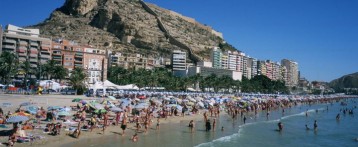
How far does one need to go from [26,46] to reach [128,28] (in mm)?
56166

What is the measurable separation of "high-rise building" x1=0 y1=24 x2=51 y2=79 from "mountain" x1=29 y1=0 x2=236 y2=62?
35.4m

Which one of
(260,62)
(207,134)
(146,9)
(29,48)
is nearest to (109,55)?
(29,48)

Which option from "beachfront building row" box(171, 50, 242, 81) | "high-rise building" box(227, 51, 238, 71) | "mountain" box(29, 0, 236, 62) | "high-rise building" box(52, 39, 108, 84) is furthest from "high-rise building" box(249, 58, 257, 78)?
"high-rise building" box(52, 39, 108, 84)

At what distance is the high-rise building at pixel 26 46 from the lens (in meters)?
80.5

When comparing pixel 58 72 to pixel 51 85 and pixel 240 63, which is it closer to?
pixel 51 85

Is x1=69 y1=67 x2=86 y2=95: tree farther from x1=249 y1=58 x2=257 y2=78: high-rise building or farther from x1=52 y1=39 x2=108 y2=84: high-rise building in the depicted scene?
x1=249 y1=58 x2=257 y2=78: high-rise building

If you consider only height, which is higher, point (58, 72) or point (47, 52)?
point (47, 52)

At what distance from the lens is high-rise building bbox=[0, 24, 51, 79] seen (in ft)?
264

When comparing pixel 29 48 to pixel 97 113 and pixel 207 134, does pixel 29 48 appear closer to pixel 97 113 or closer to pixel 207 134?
pixel 97 113

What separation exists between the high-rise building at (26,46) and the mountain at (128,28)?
A: 35357 millimetres

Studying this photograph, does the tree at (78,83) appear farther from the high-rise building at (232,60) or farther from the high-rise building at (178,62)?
the high-rise building at (232,60)

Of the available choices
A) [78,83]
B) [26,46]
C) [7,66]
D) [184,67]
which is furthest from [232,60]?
[7,66]

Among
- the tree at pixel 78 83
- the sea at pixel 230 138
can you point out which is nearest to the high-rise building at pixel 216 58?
the tree at pixel 78 83

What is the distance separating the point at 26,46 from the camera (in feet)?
273
